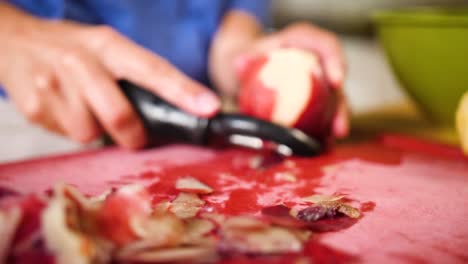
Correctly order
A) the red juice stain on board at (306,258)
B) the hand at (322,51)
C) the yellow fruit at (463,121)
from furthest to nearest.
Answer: the hand at (322,51)
the yellow fruit at (463,121)
the red juice stain on board at (306,258)

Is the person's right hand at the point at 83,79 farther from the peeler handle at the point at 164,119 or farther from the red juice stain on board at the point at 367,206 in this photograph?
the red juice stain on board at the point at 367,206

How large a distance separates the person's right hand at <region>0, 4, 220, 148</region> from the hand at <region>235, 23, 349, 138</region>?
0.17m

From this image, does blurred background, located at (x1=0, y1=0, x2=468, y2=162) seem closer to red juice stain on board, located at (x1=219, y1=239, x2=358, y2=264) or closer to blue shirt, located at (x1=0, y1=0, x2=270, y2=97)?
blue shirt, located at (x1=0, y1=0, x2=270, y2=97)

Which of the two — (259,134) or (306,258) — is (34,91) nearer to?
(259,134)

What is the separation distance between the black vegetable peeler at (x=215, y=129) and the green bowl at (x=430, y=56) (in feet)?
0.82

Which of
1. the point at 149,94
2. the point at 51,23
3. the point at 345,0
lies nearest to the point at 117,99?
the point at 149,94

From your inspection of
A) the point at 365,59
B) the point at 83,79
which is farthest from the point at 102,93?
the point at 365,59

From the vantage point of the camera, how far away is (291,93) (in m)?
0.63

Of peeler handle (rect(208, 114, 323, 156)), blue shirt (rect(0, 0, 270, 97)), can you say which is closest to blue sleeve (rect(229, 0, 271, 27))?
blue shirt (rect(0, 0, 270, 97))

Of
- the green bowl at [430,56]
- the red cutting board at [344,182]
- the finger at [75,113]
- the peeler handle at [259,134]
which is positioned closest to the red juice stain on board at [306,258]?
the red cutting board at [344,182]

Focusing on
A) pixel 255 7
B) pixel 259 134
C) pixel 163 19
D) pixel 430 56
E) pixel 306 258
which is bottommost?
pixel 306 258

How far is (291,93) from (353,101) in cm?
73

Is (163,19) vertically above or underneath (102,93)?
above

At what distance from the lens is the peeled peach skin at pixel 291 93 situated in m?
0.63
